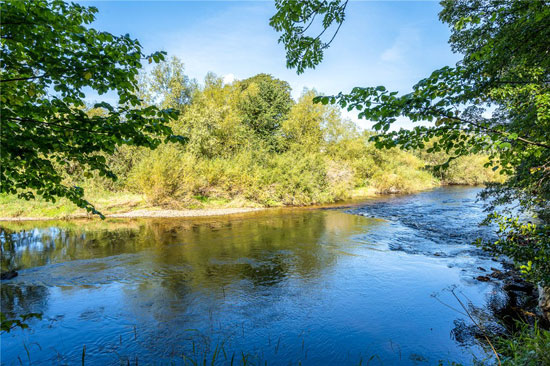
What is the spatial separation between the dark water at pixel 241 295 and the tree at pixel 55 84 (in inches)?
129

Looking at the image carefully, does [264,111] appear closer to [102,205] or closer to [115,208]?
[115,208]

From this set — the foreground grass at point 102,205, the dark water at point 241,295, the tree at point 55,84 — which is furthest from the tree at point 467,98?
the foreground grass at point 102,205

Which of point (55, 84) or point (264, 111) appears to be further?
point (264, 111)

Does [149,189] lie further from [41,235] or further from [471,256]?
A: [471,256]

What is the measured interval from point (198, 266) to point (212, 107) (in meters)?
25.0

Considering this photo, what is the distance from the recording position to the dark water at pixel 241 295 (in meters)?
5.55

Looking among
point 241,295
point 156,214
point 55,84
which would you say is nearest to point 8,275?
point 241,295

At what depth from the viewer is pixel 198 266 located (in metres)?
10.3

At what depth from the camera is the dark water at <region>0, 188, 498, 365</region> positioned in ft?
18.2

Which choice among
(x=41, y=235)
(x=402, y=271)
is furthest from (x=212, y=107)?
(x=402, y=271)

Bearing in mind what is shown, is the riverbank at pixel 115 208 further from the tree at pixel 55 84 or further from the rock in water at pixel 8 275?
the tree at pixel 55 84

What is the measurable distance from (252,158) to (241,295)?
2226 cm

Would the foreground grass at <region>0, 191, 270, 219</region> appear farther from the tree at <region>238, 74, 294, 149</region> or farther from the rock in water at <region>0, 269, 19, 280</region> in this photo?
the tree at <region>238, 74, 294, 149</region>

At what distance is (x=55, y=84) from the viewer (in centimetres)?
359
